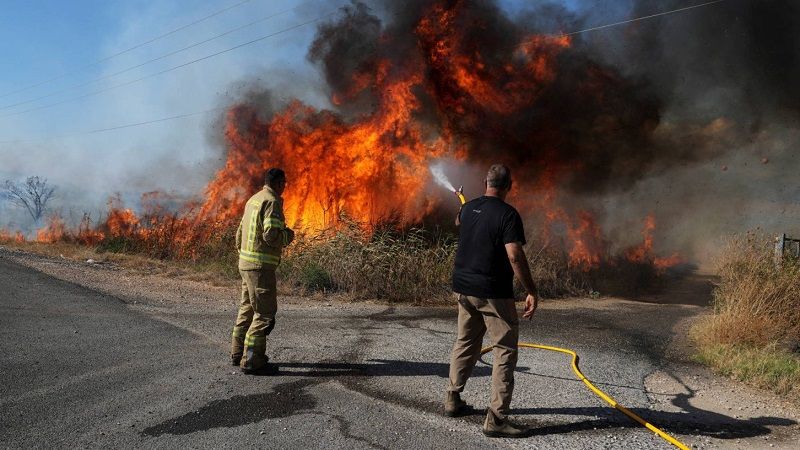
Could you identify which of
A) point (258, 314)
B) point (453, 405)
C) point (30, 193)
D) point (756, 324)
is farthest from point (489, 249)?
point (30, 193)

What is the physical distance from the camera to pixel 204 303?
8.84 metres

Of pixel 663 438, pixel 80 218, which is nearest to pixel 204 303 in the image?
pixel 663 438

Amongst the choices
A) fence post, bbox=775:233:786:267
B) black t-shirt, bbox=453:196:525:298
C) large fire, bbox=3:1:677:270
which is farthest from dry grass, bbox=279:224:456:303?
black t-shirt, bbox=453:196:525:298

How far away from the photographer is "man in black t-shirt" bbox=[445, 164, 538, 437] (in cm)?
390

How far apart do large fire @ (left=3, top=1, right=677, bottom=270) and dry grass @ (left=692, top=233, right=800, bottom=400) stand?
21.2ft

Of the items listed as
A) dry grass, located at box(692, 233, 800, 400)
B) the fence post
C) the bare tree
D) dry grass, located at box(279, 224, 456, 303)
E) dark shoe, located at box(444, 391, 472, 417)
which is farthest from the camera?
the bare tree

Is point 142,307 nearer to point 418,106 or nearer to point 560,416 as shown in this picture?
point 560,416

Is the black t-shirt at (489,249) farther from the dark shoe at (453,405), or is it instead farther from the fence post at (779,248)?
the fence post at (779,248)

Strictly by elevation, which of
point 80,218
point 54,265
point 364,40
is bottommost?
point 54,265

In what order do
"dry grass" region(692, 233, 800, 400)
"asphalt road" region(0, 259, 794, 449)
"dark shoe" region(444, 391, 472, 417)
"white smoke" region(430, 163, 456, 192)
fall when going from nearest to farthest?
"asphalt road" region(0, 259, 794, 449)
"dark shoe" region(444, 391, 472, 417)
"dry grass" region(692, 233, 800, 400)
"white smoke" region(430, 163, 456, 192)

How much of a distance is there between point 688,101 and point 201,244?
566 inches

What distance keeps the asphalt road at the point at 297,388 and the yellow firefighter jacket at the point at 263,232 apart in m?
1.11

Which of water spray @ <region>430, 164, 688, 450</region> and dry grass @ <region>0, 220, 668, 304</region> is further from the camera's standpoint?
dry grass @ <region>0, 220, 668, 304</region>

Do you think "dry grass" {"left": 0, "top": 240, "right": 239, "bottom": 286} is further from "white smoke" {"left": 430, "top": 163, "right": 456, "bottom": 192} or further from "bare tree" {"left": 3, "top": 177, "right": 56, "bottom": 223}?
"bare tree" {"left": 3, "top": 177, "right": 56, "bottom": 223}
